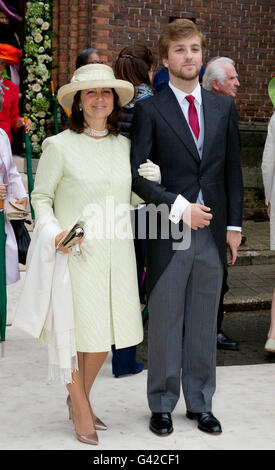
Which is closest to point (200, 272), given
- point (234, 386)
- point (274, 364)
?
point (234, 386)

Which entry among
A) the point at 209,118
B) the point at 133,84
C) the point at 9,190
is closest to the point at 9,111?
the point at 9,190

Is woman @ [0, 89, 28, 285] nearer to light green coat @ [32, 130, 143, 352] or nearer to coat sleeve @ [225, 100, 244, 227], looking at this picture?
light green coat @ [32, 130, 143, 352]

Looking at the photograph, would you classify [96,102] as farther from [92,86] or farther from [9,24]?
[9,24]

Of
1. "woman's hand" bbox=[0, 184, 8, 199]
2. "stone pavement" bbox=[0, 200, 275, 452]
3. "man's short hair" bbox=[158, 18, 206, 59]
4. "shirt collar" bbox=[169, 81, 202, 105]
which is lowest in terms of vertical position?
"stone pavement" bbox=[0, 200, 275, 452]

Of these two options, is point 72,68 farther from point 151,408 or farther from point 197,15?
point 151,408

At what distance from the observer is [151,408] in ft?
12.3

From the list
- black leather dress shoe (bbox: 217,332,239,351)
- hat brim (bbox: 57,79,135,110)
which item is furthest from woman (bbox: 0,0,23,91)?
hat brim (bbox: 57,79,135,110)

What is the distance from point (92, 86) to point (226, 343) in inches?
109

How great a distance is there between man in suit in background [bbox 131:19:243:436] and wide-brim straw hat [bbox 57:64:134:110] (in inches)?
6.0

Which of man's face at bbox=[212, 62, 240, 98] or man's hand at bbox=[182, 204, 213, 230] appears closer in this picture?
man's hand at bbox=[182, 204, 213, 230]

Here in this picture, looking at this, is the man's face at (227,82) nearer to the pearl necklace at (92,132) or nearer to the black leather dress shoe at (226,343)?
the black leather dress shoe at (226,343)

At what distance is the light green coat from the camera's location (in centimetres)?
343

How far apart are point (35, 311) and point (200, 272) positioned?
862 mm

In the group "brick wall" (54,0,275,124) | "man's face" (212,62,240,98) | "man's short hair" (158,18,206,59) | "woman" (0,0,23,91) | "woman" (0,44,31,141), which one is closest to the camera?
"man's short hair" (158,18,206,59)
